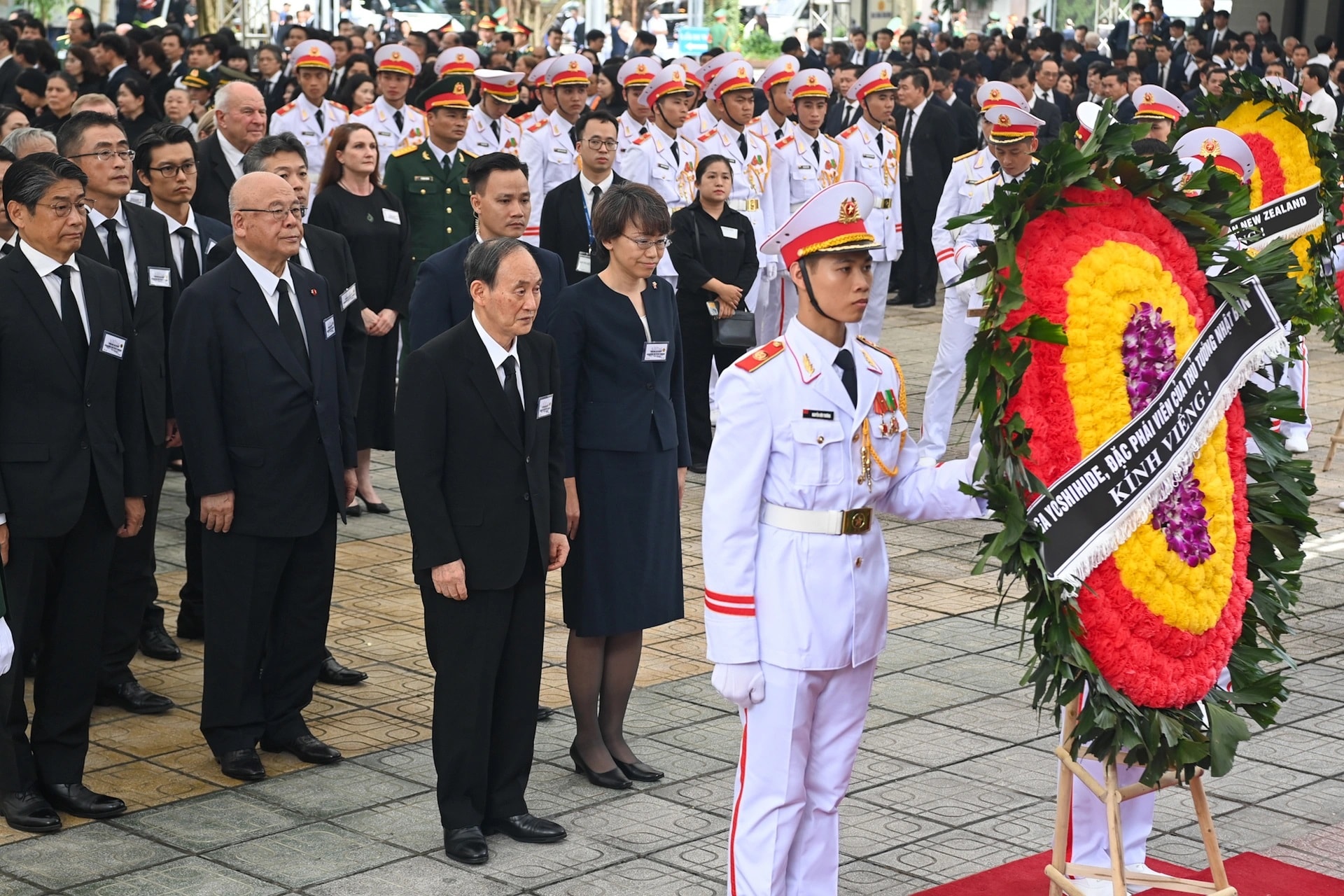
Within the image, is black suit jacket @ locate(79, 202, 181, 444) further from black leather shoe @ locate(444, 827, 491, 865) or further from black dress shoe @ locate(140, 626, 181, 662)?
black leather shoe @ locate(444, 827, 491, 865)

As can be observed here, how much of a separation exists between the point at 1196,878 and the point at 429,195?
645 cm

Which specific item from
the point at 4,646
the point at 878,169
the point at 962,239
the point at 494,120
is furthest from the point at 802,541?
the point at 494,120

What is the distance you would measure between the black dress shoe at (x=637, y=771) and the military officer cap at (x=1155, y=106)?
528 centimetres

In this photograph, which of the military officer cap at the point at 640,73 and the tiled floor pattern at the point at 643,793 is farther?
the military officer cap at the point at 640,73

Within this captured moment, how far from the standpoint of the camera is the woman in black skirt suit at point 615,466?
5.68 meters

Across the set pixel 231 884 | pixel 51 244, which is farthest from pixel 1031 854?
pixel 51 244

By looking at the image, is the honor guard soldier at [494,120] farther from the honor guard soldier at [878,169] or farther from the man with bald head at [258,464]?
the man with bald head at [258,464]

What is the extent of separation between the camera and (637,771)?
577cm

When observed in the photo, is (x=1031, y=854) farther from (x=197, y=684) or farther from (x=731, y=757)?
(x=197, y=684)

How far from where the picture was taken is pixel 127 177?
263 inches

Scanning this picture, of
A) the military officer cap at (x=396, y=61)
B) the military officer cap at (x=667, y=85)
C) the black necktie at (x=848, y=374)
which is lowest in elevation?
the black necktie at (x=848, y=374)

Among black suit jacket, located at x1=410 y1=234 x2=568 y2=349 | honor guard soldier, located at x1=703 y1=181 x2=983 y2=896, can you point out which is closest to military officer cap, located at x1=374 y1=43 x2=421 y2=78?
black suit jacket, located at x1=410 y1=234 x2=568 y2=349

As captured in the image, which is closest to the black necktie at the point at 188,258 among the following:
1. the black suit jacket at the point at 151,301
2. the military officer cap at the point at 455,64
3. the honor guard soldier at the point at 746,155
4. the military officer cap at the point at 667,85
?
the black suit jacket at the point at 151,301

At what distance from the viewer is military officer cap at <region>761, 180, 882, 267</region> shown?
4340 mm
